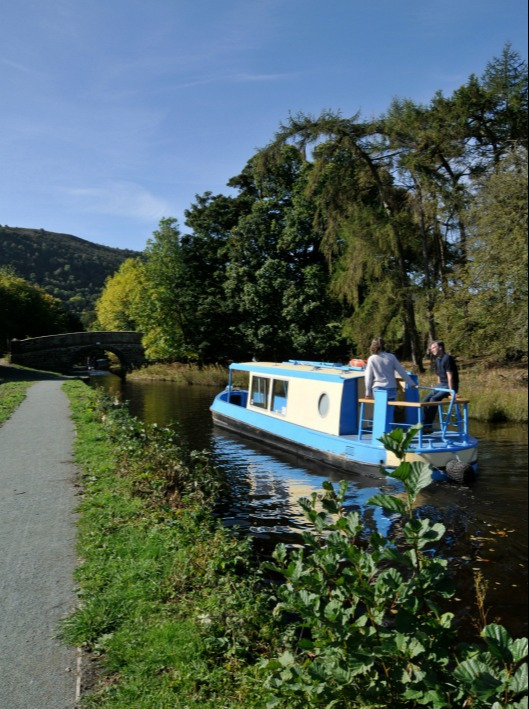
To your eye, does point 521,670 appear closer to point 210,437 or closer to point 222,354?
point 210,437

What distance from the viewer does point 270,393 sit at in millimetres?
15000

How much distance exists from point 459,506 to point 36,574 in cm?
634

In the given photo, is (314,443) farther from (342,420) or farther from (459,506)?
(459,506)

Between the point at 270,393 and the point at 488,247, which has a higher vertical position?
the point at 488,247

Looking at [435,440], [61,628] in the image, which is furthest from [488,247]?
[61,628]

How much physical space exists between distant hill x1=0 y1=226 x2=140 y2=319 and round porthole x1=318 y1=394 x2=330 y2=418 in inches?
3394

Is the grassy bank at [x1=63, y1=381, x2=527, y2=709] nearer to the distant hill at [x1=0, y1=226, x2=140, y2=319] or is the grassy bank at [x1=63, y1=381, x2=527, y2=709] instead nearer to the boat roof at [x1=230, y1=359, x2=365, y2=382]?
the boat roof at [x1=230, y1=359, x2=365, y2=382]

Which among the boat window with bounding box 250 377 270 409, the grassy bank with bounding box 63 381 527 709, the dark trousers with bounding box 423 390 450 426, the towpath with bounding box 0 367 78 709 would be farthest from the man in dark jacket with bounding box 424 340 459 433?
the towpath with bounding box 0 367 78 709

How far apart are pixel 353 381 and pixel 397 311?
14.4 m

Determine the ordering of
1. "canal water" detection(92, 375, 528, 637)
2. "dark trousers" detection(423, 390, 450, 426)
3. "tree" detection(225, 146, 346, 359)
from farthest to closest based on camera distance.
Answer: "tree" detection(225, 146, 346, 359)
"dark trousers" detection(423, 390, 450, 426)
"canal water" detection(92, 375, 528, 637)

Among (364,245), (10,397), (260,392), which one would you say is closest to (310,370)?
(260,392)

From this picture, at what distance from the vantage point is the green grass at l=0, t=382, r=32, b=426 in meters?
14.3

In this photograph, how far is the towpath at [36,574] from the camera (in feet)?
10.0

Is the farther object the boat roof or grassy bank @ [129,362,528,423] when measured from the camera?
grassy bank @ [129,362,528,423]
